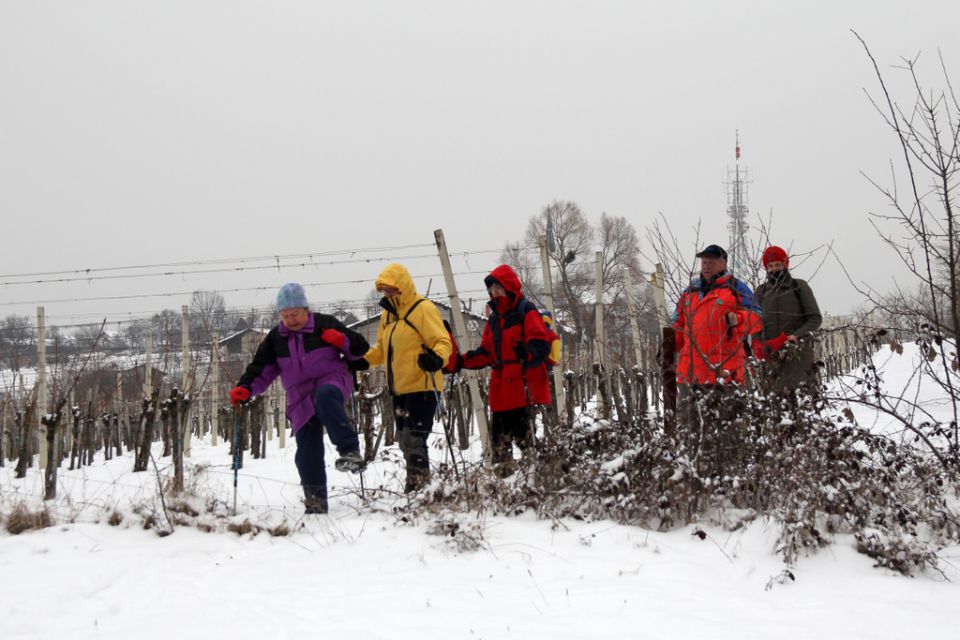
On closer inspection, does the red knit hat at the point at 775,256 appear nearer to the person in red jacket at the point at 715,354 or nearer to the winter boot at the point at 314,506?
the person in red jacket at the point at 715,354

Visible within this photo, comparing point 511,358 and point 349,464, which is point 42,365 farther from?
point 511,358

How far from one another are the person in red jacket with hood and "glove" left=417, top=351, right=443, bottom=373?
41cm

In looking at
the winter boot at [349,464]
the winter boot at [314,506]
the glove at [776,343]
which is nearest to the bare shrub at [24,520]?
the winter boot at [314,506]

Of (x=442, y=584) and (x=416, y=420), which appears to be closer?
(x=442, y=584)

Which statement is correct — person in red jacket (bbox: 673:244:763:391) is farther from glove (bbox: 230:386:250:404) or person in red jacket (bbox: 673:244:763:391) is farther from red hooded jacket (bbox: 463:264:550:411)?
glove (bbox: 230:386:250:404)

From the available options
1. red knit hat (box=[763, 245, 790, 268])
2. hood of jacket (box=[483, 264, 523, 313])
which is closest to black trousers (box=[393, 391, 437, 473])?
hood of jacket (box=[483, 264, 523, 313])

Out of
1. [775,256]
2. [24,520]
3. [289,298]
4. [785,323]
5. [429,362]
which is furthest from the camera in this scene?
[785,323]

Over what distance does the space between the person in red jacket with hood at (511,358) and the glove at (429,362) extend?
0.41m

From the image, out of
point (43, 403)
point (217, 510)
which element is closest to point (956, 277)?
point (217, 510)

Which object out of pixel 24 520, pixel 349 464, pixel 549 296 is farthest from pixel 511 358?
pixel 24 520

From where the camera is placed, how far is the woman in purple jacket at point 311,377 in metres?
4.21

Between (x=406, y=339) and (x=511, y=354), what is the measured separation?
26.7 inches

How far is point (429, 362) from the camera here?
420 cm

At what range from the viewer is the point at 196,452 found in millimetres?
11930
